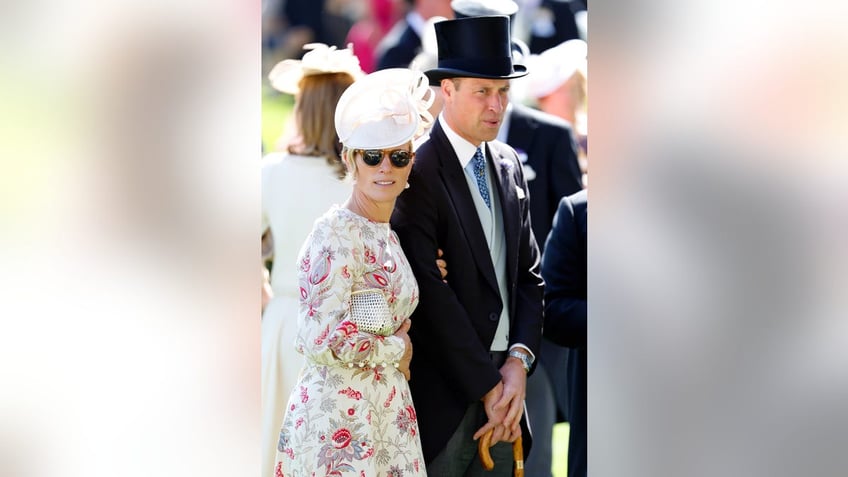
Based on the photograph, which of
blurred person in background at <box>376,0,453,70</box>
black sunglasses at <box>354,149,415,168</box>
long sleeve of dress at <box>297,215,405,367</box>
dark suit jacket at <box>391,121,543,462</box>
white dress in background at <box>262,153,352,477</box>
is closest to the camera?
long sleeve of dress at <box>297,215,405,367</box>

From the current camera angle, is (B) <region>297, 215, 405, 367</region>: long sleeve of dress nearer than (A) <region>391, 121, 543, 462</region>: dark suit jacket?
Yes

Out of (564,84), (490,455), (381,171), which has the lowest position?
(490,455)

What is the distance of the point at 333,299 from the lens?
3285mm

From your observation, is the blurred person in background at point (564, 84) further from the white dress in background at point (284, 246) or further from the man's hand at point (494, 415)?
the man's hand at point (494, 415)

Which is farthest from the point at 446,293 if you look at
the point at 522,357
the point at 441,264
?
the point at 522,357

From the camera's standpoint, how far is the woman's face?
3.41 m

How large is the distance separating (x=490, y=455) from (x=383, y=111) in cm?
109

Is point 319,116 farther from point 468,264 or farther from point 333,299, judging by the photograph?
point 333,299

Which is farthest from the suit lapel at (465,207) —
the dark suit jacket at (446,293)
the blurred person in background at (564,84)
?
the blurred person in background at (564,84)

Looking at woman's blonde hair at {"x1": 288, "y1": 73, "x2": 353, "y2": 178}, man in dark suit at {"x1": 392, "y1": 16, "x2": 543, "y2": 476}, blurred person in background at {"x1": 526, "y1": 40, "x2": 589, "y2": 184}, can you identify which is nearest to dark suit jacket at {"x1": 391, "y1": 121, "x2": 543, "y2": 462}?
man in dark suit at {"x1": 392, "y1": 16, "x2": 543, "y2": 476}

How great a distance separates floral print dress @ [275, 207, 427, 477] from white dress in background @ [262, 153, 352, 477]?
0.60 meters

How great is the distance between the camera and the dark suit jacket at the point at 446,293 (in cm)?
359

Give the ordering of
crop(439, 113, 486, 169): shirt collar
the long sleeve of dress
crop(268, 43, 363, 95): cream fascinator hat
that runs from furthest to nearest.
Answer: crop(268, 43, 363, 95): cream fascinator hat, crop(439, 113, 486, 169): shirt collar, the long sleeve of dress

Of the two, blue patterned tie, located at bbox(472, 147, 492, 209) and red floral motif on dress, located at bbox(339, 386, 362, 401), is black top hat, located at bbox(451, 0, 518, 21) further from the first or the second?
red floral motif on dress, located at bbox(339, 386, 362, 401)
